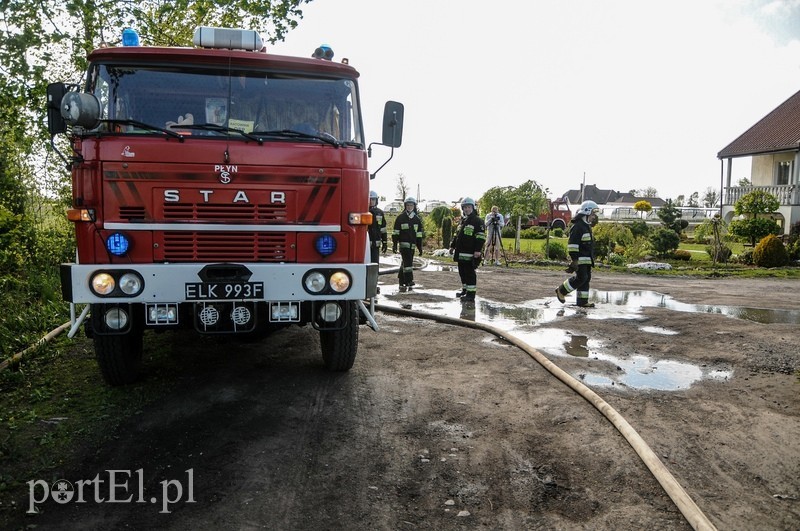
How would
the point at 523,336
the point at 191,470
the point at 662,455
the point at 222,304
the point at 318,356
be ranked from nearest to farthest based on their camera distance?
the point at 191,470, the point at 662,455, the point at 222,304, the point at 318,356, the point at 523,336

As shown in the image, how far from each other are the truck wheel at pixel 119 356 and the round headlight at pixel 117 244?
2.75 feet

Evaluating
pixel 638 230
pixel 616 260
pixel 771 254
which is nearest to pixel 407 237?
pixel 616 260

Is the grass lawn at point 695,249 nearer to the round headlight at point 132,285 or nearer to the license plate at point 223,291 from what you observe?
the license plate at point 223,291

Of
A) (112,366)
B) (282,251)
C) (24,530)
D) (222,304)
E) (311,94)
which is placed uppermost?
(311,94)

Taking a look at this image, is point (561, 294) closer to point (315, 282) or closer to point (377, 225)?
point (377, 225)

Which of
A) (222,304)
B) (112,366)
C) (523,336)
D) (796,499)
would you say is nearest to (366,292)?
(222,304)

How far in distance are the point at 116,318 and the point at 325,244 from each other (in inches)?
64.6

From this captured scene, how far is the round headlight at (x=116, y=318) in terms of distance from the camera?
4695 mm

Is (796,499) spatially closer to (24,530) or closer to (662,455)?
(662,455)

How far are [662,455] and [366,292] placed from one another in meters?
2.39

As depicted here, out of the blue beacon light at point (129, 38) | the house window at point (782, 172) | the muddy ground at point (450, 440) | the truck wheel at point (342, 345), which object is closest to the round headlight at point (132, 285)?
the muddy ground at point (450, 440)

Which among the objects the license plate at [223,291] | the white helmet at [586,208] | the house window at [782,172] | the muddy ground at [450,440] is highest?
the house window at [782,172]

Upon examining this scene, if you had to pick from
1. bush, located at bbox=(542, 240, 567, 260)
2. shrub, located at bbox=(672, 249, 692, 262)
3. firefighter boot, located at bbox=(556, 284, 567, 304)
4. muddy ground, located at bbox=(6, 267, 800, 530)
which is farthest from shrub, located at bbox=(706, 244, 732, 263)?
muddy ground, located at bbox=(6, 267, 800, 530)

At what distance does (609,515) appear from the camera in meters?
3.38
